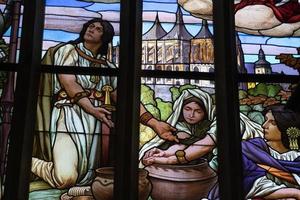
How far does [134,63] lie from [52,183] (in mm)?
845

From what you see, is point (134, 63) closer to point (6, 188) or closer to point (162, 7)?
point (162, 7)

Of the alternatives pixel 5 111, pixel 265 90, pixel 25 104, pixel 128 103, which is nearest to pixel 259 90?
pixel 265 90

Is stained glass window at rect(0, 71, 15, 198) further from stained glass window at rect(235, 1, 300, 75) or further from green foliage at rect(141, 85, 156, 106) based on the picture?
stained glass window at rect(235, 1, 300, 75)

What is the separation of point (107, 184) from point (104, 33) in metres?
1.01

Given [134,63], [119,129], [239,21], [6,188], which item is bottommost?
[6,188]

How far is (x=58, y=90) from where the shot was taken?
4.44m

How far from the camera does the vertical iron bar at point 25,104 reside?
3990 mm

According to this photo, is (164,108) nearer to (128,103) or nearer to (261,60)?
(128,103)

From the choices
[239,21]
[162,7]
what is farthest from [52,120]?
[239,21]

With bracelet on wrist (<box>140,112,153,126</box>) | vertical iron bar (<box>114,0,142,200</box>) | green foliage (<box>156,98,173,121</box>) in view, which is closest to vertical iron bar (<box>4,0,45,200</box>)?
vertical iron bar (<box>114,0,142,200</box>)

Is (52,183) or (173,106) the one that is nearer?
(52,183)

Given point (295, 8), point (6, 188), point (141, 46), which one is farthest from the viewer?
point (295, 8)

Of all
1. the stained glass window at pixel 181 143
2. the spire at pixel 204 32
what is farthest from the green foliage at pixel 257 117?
the spire at pixel 204 32

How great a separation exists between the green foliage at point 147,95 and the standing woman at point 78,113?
174 mm
